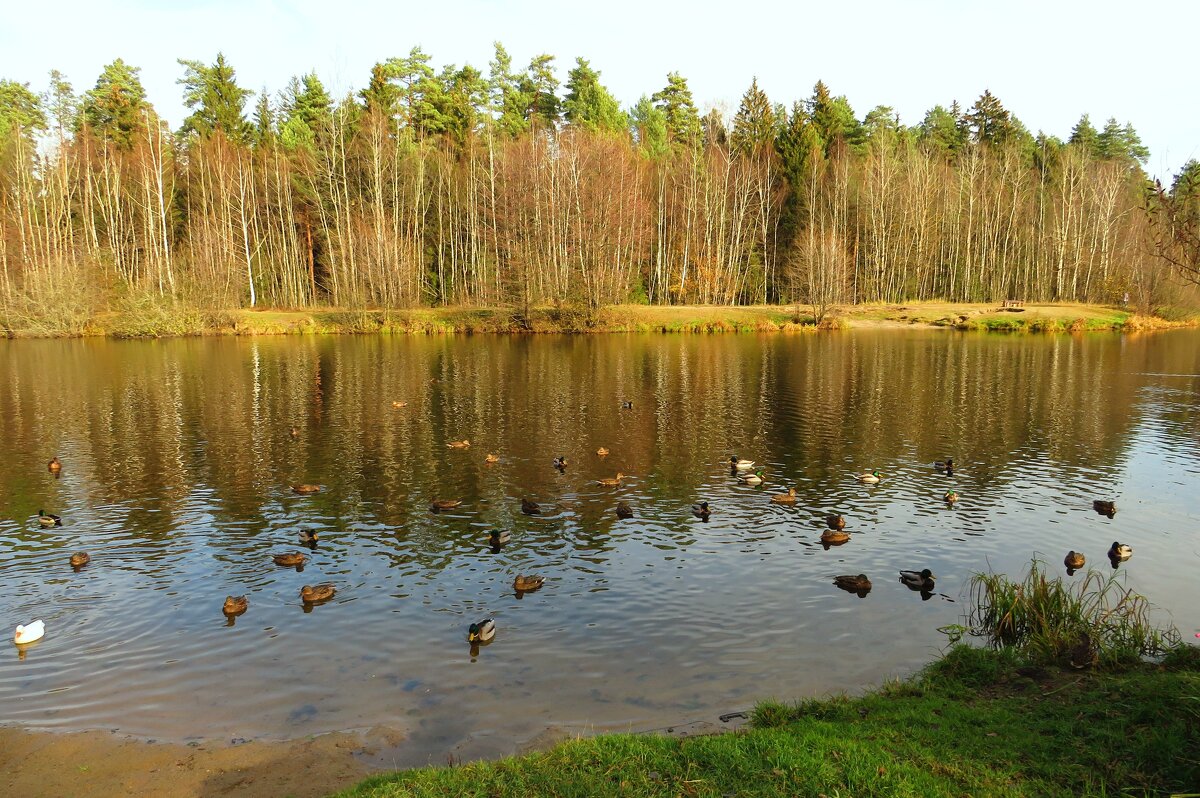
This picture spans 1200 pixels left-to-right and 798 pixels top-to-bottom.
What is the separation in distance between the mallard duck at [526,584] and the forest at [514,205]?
57128 millimetres

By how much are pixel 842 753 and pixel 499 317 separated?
67734mm

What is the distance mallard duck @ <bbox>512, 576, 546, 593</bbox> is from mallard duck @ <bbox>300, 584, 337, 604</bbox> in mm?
3559

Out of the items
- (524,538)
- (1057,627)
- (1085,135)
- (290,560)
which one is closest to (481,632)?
(524,538)

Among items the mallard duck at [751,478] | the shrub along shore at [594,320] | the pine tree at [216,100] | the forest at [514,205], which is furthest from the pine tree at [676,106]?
the mallard duck at [751,478]

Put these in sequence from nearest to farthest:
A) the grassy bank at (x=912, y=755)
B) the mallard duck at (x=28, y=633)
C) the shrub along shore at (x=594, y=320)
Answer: the grassy bank at (x=912, y=755) → the mallard duck at (x=28, y=633) → the shrub along shore at (x=594, y=320)

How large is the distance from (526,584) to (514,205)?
2400 inches

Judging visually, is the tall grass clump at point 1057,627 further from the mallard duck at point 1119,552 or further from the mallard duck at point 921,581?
the mallard duck at point 1119,552

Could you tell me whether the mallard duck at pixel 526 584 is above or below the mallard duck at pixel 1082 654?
below

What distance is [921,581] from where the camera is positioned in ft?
47.5

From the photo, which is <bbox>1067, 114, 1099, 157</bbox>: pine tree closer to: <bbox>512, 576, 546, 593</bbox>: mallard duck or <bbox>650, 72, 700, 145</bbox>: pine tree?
<bbox>650, 72, 700, 145</bbox>: pine tree

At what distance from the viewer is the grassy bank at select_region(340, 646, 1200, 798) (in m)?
6.84

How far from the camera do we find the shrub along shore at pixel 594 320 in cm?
6906

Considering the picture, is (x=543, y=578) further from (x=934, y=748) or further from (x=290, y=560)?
(x=934, y=748)

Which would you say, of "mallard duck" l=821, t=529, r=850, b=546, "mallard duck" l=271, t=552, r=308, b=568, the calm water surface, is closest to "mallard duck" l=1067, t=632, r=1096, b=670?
the calm water surface
